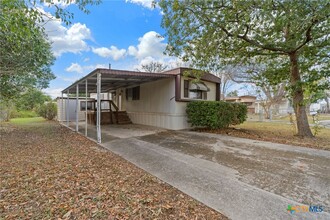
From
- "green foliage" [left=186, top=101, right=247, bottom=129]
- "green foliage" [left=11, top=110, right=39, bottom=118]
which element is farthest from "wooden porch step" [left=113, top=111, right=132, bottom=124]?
"green foliage" [left=11, top=110, right=39, bottom=118]

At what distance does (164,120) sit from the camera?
33.8 ft

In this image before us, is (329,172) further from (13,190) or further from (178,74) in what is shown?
(178,74)

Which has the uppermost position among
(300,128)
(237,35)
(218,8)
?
(218,8)

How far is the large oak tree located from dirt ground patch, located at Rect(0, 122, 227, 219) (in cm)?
603

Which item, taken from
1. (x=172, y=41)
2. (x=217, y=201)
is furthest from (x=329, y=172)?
(x=172, y=41)

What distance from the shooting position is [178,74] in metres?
9.37

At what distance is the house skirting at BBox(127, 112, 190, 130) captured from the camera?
9.68 meters

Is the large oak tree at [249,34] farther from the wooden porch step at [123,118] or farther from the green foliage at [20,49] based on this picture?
the wooden porch step at [123,118]

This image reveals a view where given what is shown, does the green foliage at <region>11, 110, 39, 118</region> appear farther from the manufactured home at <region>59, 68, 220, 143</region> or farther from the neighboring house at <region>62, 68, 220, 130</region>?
the neighboring house at <region>62, 68, 220, 130</region>

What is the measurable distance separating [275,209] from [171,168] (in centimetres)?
216

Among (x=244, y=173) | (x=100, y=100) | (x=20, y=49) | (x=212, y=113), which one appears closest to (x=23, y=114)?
(x=100, y=100)

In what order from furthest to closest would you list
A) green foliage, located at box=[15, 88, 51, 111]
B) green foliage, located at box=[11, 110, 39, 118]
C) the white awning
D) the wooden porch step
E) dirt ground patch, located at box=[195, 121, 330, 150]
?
green foliage, located at box=[11, 110, 39, 118]
green foliage, located at box=[15, 88, 51, 111]
the wooden porch step
the white awning
dirt ground patch, located at box=[195, 121, 330, 150]

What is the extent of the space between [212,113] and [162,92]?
320 centimetres

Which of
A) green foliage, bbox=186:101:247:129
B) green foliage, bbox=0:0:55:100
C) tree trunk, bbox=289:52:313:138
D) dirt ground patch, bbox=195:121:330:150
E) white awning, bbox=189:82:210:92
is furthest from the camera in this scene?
white awning, bbox=189:82:210:92
